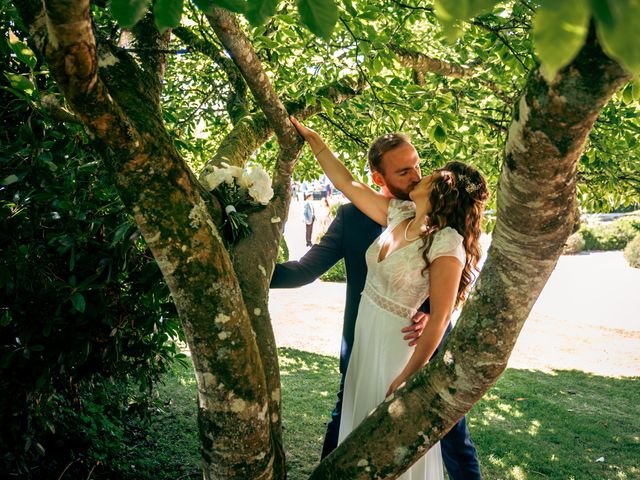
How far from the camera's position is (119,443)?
437cm

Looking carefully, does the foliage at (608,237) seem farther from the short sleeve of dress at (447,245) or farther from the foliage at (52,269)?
the foliage at (52,269)

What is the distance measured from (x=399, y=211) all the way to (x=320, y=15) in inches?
79.2

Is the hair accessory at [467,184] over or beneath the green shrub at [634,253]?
over

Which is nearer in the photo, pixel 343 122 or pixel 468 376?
pixel 468 376

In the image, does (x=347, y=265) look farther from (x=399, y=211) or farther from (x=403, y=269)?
(x=403, y=269)

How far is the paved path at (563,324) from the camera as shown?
955cm

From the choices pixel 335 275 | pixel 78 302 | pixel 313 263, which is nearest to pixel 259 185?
pixel 313 263

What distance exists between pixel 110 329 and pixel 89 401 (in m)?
1.79

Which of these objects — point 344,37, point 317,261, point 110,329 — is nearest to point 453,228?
point 317,261

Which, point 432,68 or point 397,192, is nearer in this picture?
point 397,192

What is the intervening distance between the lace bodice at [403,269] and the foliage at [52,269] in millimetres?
1163

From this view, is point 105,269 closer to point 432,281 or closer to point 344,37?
point 432,281

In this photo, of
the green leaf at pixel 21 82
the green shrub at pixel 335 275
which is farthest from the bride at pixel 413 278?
the green shrub at pixel 335 275

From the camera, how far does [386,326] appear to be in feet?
9.55
